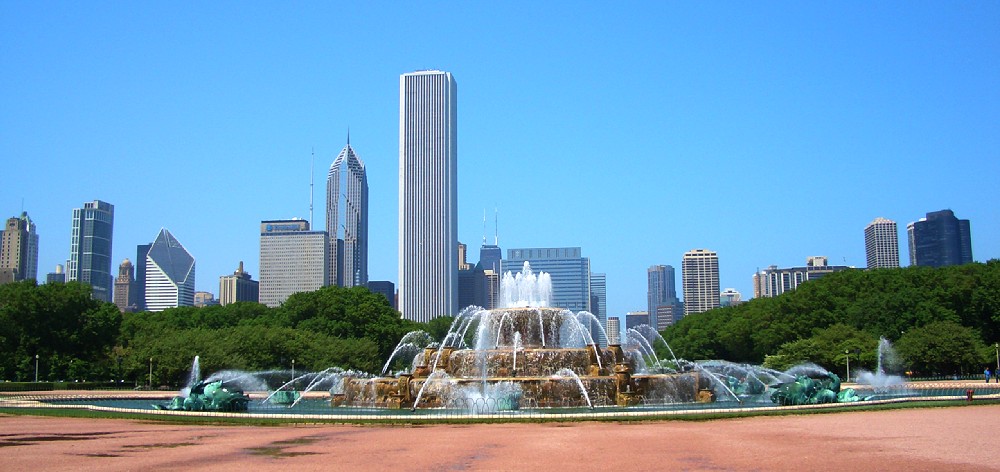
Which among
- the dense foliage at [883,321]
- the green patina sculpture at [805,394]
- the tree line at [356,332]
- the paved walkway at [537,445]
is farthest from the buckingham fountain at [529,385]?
the dense foliage at [883,321]

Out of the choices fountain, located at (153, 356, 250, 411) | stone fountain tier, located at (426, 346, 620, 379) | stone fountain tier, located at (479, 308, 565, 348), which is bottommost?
fountain, located at (153, 356, 250, 411)

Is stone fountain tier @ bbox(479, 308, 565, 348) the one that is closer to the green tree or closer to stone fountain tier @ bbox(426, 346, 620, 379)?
stone fountain tier @ bbox(426, 346, 620, 379)

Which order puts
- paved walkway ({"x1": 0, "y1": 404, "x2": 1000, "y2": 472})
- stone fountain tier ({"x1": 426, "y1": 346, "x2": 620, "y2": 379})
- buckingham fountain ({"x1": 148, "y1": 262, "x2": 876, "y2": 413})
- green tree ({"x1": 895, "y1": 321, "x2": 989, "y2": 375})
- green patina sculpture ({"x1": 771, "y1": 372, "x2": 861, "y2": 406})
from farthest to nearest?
1. green tree ({"x1": 895, "y1": 321, "x2": 989, "y2": 375})
2. stone fountain tier ({"x1": 426, "y1": 346, "x2": 620, "y2": 379})
3. buckingham fountain ({"x1": 148, "y1": 262, "x2": 876, "y2": 413})
4. green patina sculpture ({"x1": 771, "y1": 372, "x2": 861, "y2": 406})
5. paved walkway ({"x1": 0, "y1": 404, "x2": 1000, "y2": 472})

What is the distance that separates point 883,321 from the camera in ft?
240

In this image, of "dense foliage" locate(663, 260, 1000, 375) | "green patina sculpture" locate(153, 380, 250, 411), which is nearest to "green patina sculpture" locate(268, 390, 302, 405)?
"green patina sculpture" locate(153, 380, 250, 411)

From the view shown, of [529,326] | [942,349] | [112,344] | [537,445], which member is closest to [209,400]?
[537,445]

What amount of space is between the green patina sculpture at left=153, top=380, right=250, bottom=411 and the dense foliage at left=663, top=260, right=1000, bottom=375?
46028 millimetres

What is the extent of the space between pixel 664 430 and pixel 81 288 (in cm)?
6009

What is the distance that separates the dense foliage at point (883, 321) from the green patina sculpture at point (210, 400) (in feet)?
151

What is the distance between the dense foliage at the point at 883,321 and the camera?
206ft

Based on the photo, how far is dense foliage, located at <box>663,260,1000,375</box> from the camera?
6272 centimetres

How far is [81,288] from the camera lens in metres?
71.2

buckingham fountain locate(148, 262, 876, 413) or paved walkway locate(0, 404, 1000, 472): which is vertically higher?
buckingham fountain locate(148, 262, 876, 413)

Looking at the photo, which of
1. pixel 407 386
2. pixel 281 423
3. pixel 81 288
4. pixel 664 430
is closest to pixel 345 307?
pixel 81 288
